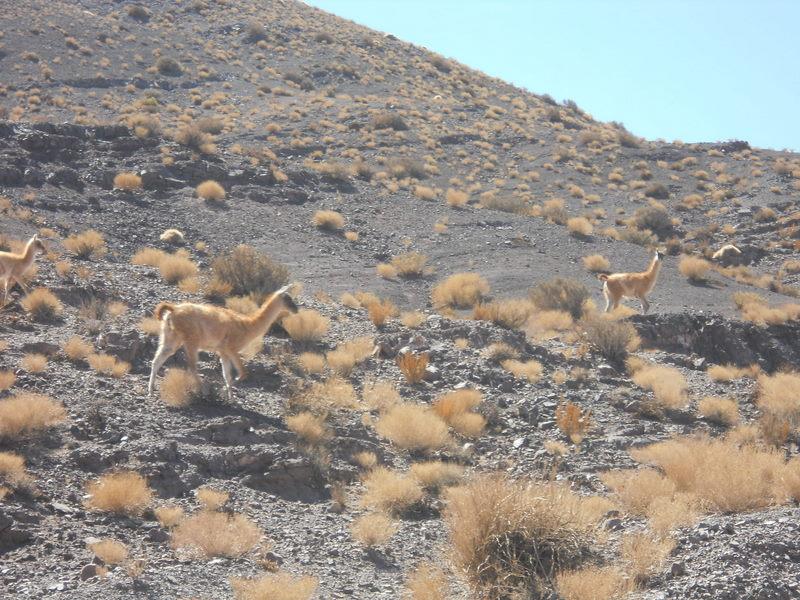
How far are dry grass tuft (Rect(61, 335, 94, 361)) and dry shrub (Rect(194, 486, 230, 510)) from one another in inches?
165

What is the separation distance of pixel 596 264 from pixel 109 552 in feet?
73.7

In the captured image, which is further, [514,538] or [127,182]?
[127,182]

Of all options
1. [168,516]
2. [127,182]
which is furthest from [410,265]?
[168,516]

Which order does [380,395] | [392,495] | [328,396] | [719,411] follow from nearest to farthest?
[392,495], [328,396], [380,395], [719,411]

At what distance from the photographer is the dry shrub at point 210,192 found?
28.6 meters

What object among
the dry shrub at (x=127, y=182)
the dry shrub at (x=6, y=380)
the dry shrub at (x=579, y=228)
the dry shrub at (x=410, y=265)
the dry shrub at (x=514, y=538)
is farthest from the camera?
the dry shrub at (x=579, y=228)

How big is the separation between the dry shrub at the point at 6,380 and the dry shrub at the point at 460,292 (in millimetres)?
13654

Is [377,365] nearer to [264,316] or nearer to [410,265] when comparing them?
[264,316]

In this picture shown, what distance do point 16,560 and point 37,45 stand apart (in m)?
45.4

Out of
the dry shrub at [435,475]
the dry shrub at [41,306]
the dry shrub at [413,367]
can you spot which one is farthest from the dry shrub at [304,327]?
the dry shrub at [435,475]

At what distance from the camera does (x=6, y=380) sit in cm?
1047

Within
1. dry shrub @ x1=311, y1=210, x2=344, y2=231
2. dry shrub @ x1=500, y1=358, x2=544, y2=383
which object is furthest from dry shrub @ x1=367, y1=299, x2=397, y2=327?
dry shrub @ x1=311, y1=210, x2=344, y2=231

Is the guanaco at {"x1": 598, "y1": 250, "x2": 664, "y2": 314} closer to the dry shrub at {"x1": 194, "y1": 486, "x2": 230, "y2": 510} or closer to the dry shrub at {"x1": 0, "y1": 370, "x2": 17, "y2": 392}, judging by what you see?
the dry shrub at {"x1": 194, "y1": 486, "x2": 230, "y2": 510}

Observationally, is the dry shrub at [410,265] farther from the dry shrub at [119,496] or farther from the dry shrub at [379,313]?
the dry shrub at [119,496]
